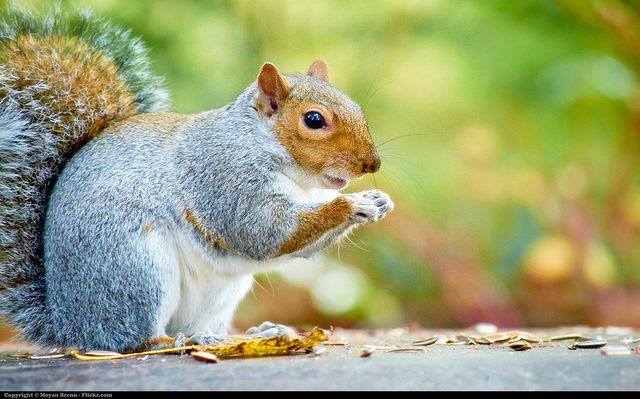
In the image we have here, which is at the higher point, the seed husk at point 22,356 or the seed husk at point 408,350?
the seed husk at point 22,356

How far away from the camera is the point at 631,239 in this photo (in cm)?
549

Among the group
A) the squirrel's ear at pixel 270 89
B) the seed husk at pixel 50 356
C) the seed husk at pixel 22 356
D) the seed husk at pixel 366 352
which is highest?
the squirrel's ear at pixel 270 89

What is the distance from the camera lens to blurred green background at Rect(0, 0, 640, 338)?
520 cm

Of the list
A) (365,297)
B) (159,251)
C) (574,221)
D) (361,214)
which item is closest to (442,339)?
(361,214)

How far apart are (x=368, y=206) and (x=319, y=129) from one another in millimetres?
349

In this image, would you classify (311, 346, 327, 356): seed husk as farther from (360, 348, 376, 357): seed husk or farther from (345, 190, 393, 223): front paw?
(345, 190, 393, 223): front paw

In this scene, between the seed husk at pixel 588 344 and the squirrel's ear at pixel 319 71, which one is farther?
the squirrel's ear at pixel 319 71

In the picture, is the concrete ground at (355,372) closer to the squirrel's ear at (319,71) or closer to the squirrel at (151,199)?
the squirrel at (151,199)

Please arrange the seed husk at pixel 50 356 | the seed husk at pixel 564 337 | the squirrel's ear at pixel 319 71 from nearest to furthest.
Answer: the seed husk at pixel 50 356 < the seed husk at pixel 564 337 < the squirrel's ear at pixel 319 71

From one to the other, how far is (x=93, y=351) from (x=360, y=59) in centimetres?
311

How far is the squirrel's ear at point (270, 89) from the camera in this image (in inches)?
123

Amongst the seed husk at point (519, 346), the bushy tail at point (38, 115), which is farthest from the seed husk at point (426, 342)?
the bushy tail at point (38, 115)

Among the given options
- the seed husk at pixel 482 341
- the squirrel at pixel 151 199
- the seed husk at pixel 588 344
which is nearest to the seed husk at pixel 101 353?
the squirrel at pixel 151 199

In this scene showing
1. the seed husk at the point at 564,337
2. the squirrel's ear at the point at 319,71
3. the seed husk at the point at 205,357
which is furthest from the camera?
the squirrel's ear at the point at 319,71
